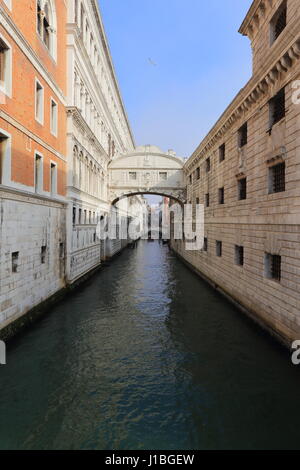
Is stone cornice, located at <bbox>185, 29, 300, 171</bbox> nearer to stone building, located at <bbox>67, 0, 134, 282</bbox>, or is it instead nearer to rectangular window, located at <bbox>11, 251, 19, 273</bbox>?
stone building, located at <bbox>67, 0, 134, 282</bbox>

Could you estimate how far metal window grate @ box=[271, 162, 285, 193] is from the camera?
9.20m

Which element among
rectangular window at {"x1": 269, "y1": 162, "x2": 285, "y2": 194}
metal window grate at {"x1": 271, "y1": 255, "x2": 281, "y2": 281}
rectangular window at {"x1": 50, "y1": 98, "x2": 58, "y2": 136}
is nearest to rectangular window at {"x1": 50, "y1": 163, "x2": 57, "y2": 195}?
rectangular window at {"x1": 50, "y1": 98, "x2": 58, "y2": 136}

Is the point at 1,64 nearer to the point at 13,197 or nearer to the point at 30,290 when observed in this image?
the point at 13,197

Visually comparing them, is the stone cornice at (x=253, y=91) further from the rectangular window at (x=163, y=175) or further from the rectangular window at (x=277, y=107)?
the rectangular window at (x=163, y=175)

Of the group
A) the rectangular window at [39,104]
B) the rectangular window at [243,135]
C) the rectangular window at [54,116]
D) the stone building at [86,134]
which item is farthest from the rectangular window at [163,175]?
the rectangular window at [39,104]

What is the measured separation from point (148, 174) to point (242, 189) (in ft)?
51.9

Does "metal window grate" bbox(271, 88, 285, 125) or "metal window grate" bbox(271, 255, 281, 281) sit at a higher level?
"metal window grate" bbox(271, 88, 285, 125)

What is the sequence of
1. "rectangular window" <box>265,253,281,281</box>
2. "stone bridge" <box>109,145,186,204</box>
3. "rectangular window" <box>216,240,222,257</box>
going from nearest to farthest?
1. "rectangular window" <box>265,253,281,281</box>
2. "rectangular window" <box>216,240,222,257</box>
3. "stone bridge" <box>109,145,186,204</box>

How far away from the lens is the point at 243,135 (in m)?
13.0

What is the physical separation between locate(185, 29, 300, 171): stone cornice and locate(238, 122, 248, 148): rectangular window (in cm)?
47

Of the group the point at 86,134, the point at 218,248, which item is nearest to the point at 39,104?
the point at 86,134

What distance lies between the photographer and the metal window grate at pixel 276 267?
30.4 feet
